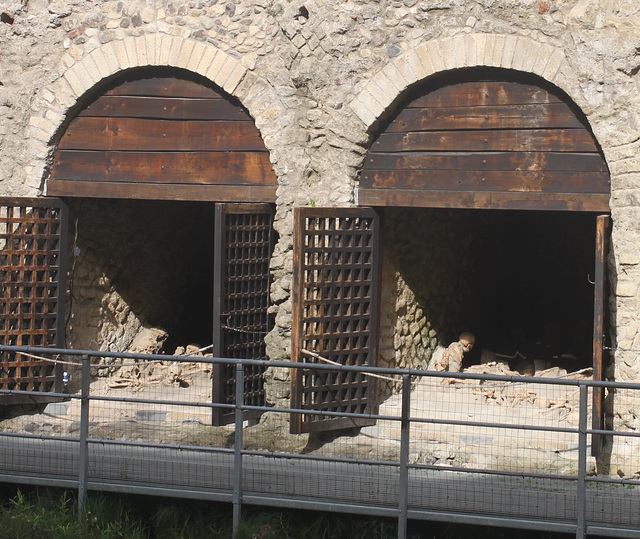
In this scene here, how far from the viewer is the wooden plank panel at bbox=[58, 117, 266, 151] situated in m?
8.46

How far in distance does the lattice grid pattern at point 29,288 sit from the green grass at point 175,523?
2402 mm

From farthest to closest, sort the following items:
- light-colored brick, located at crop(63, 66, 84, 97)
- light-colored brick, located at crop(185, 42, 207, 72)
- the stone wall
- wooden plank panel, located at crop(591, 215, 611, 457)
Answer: the stone wall, light-colored brick, located at crop(63, 66, 84, 97), light-colored brick, located at crop(185, 42, 207, 72), wooden plank panel, located at crop(591, 215, 611, 457)

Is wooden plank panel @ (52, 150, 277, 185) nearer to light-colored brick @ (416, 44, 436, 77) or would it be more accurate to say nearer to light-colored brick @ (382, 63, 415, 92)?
light-colored brick @ (382, 63, 415, 92)

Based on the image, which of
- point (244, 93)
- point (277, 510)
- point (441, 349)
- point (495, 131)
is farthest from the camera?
point (441, 349)

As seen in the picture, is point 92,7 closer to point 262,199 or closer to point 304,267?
point 262,199

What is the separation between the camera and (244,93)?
325 inches

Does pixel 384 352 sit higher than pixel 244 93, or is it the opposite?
pixel 244 93

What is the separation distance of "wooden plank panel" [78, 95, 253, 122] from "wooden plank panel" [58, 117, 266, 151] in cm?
5

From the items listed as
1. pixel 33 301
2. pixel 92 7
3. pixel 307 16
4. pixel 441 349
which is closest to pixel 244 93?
pixel 307 16

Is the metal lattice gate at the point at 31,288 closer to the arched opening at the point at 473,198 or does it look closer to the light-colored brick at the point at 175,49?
the light-colored brick at the point at 175,49

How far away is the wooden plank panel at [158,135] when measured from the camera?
333 inches

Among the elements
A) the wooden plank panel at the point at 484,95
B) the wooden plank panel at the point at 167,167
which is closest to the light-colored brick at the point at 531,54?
the wooden plank panel at the point at 484,95

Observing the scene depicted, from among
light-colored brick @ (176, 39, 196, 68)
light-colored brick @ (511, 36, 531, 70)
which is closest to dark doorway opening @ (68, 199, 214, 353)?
light-colored brick @ (176, 39, 196, 68)

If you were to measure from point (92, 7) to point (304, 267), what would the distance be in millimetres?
3129
